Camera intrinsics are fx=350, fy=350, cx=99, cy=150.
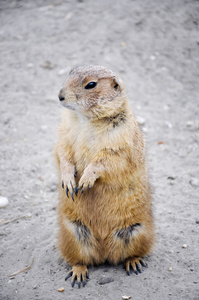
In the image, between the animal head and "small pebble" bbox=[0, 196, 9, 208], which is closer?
the animal head

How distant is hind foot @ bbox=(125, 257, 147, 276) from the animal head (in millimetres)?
1569

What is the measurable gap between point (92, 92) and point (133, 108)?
11.0 feet

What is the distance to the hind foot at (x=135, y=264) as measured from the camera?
3.59 metres

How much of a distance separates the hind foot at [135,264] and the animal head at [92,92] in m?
1.57

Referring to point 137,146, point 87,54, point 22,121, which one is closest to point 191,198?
point 137,146

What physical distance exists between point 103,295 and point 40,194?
1.92 metres

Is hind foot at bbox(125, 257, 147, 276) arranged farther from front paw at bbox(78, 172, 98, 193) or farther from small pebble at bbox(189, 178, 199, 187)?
small pebble at bbox(189, 178, 199, 187)

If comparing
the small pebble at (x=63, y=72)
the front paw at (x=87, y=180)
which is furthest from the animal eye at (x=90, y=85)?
the small pebble at (x=63, y=72)

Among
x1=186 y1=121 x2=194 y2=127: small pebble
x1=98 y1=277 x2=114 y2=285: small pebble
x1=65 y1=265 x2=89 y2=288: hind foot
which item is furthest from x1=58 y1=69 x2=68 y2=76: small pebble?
x1=98 y1=277 x2=114 y2=285: small pebble

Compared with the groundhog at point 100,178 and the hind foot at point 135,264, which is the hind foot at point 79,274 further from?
the hind foot at point 135,264

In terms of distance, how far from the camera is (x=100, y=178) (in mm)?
3383

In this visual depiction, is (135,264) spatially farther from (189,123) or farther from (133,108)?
(133,108)

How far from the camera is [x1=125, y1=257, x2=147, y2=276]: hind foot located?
3591 mm

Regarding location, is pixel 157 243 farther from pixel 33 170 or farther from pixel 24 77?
pixel 24 77
